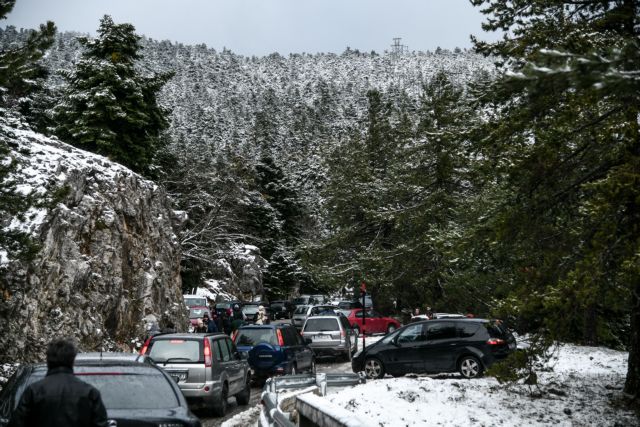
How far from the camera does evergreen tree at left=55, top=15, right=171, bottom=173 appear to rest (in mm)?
32094

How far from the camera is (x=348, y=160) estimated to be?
43.6 meters

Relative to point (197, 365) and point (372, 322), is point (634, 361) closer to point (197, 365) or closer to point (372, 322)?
point (197, 365)

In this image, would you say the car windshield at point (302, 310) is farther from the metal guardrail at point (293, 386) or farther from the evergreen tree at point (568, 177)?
the evergreen tree at point (568, 177)

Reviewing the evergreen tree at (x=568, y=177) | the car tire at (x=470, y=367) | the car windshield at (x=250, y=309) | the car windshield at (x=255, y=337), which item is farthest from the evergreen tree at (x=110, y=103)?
the evergreen tree at (x=568, y=177)

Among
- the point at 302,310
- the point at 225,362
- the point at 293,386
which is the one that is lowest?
the point at 293,386

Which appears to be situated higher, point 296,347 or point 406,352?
point 296,347

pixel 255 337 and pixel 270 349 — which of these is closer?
pixel 270 349

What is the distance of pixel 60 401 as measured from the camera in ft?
15.7

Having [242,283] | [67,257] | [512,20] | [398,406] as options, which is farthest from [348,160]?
[398,406]

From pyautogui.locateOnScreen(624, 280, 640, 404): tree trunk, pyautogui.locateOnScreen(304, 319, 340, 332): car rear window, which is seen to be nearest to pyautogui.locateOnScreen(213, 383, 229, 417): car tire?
pyautogui.locateOnScreen(624, 280, 640, 404): tree trunk

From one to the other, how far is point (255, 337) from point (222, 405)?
515 centimetres

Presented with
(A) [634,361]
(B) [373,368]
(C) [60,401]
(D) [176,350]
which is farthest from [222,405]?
(C) [60,401]

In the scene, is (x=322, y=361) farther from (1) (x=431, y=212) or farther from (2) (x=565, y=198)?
(2) (x=565, y=198)

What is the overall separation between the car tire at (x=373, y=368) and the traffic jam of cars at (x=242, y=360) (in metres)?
0.03
